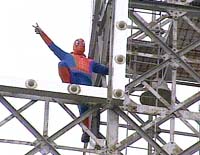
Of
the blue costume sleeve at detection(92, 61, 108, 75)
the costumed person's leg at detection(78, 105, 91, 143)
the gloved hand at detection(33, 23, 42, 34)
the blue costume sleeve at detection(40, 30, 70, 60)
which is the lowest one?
the costumed person's leg at detection(78, 105, 91, 143)

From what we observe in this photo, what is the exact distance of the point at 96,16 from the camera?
15.7 metres

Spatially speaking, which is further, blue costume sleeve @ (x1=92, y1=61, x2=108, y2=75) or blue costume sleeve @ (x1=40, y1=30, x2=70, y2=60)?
blue costume sleeve @ (x1=40, y1=30, x2=70, y2=60)

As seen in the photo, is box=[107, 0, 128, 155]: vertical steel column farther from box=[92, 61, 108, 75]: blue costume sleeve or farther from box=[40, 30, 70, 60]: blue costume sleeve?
box=[40, 30, 70, 60]: blue costume sleeve

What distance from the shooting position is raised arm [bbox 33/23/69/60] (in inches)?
534

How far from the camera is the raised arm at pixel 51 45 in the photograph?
1355 centimetres

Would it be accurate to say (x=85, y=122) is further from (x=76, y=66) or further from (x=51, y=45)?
(x=51, y=45)

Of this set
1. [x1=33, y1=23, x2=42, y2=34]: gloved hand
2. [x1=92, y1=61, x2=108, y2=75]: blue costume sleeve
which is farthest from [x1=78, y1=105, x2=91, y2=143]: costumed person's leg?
[x1=33, y1=23, x2=42, y2=34]: gloved hand

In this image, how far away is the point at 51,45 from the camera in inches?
541

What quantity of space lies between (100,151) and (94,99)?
84 centimetres

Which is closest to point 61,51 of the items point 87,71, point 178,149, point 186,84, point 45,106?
point 87,71

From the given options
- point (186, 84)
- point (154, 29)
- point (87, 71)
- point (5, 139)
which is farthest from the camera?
point (186, 84)

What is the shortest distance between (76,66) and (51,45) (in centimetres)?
68

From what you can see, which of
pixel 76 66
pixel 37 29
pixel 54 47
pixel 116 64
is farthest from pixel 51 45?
pixel 116 64

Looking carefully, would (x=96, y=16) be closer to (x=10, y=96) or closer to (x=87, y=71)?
(x=87, y=71)
